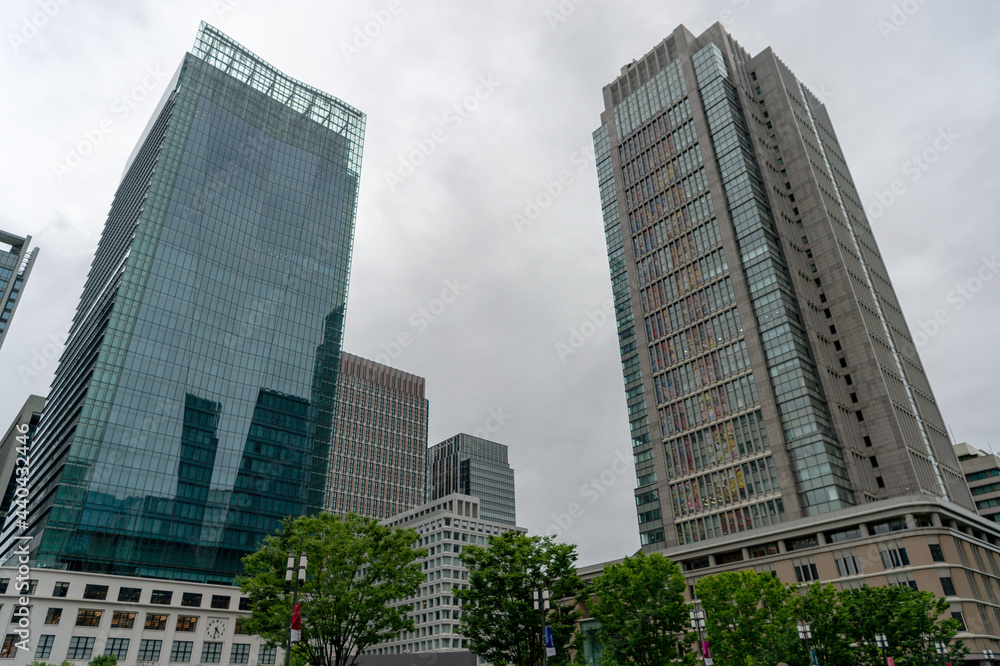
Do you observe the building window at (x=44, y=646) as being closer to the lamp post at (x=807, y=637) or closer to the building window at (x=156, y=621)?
the building window at (x=156, y=621)

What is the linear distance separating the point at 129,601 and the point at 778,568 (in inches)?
3212

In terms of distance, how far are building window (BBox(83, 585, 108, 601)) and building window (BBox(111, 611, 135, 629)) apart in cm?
269

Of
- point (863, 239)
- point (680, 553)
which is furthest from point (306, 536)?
point (863, 239)

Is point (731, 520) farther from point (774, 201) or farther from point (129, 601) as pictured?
point (129, 601)

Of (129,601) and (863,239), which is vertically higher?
(863,239)

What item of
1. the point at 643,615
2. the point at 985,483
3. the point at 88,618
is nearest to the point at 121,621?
the point at 88,618

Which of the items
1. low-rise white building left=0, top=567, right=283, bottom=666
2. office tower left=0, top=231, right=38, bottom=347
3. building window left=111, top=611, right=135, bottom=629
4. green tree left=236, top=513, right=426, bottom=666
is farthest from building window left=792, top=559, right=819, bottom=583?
office tower left=0, top=231, right=38, bottom=347

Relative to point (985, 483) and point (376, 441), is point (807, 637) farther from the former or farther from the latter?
point (376, 441)

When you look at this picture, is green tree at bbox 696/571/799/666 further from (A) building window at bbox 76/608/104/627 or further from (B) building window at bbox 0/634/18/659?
(B) building window at bbox 0/634/18/659

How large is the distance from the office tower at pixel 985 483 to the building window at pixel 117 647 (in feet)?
478

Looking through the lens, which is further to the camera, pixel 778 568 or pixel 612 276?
pixel 612 276

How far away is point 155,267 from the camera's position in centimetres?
9938

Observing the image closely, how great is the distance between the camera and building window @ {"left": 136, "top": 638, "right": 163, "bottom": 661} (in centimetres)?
8025

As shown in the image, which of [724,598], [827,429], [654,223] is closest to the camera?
[724,598]
